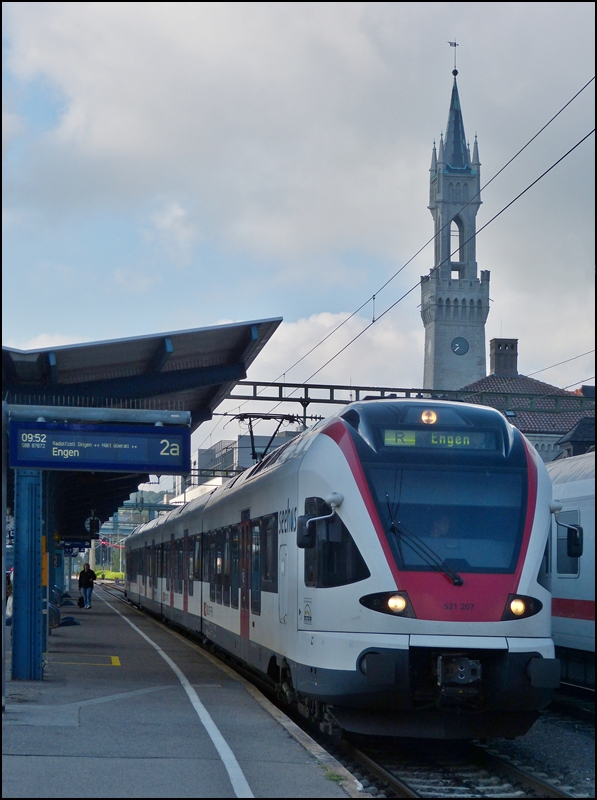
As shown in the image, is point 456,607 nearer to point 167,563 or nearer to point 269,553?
point 269,553

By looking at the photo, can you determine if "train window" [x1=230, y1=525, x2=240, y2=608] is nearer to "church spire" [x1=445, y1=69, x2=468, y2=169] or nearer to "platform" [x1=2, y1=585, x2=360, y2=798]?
"platform" [x1=2, y1=585, x2=360, y2=798]

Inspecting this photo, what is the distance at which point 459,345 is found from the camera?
93.9 meters

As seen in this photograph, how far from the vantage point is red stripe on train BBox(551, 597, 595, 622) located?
1362 cm

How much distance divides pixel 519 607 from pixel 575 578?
489cm

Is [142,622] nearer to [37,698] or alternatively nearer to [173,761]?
[37,698]

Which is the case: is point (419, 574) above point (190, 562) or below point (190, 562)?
above

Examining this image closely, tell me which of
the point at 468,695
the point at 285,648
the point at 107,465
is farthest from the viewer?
the point at 107,465

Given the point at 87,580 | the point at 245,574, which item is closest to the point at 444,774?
the point at 245,574

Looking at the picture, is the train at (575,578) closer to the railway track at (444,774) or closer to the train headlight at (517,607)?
the railway track at (444,774)

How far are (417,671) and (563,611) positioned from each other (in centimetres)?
571

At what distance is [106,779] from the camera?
7723 mm

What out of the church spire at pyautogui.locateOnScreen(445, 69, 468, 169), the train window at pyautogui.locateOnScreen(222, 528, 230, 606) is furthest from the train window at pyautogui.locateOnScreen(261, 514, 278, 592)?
the church spire at pyautogui.locateOnScreen(445, 69, 468, 169)

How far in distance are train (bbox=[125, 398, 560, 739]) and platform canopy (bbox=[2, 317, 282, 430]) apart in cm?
273

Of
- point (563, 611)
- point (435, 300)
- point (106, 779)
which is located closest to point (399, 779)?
point (106, 779)
